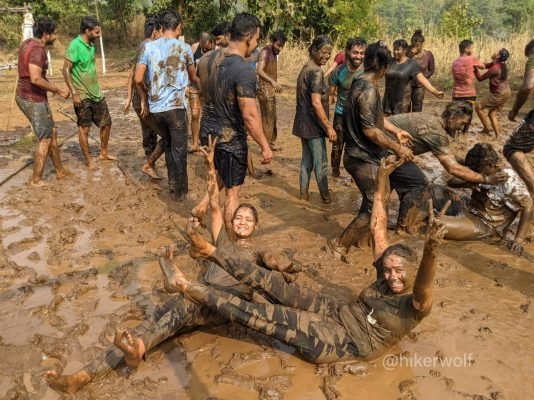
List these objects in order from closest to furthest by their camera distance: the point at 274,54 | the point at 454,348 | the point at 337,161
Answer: the point at 454,348, the point at 337,161, the point at 274,54

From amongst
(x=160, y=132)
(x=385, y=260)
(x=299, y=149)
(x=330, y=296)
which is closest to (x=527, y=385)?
(x=385, y=260)

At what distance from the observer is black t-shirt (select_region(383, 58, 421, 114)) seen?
7242 millimetres

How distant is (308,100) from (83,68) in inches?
127

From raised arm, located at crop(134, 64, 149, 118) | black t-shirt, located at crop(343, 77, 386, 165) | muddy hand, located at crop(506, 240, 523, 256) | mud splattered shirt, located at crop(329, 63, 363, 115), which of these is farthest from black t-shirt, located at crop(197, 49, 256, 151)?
muddy hand, located at crop(506, 240, 523, 256)

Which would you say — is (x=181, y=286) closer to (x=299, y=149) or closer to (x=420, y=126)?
(x=420, y=126)

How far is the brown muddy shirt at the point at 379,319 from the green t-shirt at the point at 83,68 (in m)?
5.17

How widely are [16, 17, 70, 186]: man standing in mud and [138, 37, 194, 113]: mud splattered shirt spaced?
1289 mm

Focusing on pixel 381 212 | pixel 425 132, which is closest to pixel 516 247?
pixel 425 132

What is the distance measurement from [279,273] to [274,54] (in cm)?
485

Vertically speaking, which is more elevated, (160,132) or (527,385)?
(160,132)

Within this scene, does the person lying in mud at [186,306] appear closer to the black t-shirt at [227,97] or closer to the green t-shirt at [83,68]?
the black t-shirt at [227,97]

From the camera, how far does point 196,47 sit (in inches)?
312

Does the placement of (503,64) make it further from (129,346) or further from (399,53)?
(129,346)

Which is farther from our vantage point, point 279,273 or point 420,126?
point 420,126
